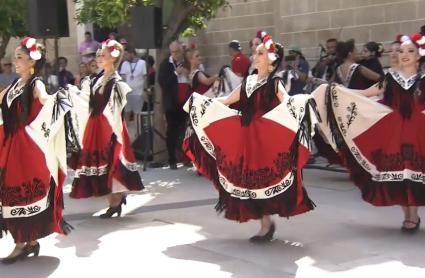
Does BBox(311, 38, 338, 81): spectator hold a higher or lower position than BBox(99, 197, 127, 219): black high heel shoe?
higher

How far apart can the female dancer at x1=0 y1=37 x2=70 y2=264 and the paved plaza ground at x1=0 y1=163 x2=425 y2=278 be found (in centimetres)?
34

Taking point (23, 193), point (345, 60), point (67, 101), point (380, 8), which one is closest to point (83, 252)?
point (23, 193)

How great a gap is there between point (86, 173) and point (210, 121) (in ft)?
5.67

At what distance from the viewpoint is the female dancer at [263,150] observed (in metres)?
5.66

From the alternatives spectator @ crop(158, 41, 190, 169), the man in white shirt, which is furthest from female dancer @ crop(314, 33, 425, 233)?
the man in white shirt

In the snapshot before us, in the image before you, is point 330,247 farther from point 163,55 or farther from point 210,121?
point 163,55

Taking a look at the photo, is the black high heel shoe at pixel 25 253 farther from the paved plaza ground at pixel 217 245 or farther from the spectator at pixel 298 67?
the spectator at pixel 298 67

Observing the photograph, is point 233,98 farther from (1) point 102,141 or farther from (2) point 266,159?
(1) point 102,141

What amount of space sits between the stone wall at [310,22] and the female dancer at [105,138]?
6.20m

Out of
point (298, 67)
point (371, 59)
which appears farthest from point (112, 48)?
point (298, 67)

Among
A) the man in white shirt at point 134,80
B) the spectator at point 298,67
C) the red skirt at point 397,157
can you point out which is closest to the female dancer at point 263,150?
the red skirt at point 397,157

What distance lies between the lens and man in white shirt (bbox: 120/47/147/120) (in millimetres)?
12984

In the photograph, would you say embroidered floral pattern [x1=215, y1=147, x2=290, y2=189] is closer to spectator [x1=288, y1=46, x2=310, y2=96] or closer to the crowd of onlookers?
the crowd of onlookers

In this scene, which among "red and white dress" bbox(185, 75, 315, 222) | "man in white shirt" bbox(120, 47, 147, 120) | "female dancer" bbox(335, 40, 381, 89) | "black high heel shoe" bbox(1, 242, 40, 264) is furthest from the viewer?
"man in white shirt" bbox(120, 47, 147, 120)
